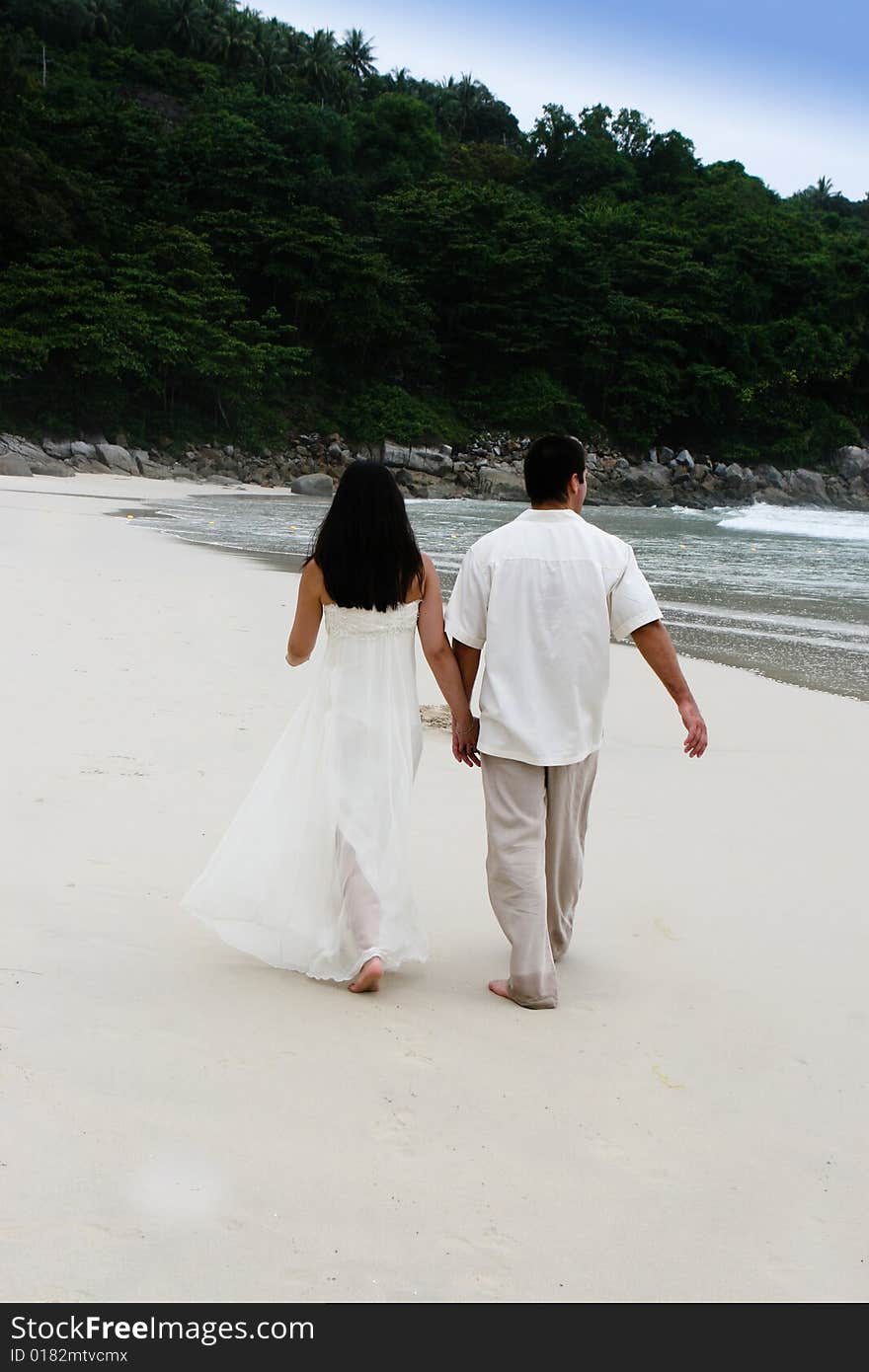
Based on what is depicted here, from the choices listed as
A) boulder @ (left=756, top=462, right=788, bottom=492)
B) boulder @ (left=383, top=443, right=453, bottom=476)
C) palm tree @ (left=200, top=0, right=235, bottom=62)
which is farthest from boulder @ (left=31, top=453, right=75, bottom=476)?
palm tree @ (left=200, top=0, right=235, bottom=62)

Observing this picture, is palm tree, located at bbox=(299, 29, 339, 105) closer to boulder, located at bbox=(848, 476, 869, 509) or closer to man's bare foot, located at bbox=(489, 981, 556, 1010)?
boulder, located at bbox=(848, 476, 869, 509)

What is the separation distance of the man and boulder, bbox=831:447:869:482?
50.5 meters

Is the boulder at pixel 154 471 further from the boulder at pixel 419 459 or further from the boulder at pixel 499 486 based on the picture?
the boulder at pixel 499 486

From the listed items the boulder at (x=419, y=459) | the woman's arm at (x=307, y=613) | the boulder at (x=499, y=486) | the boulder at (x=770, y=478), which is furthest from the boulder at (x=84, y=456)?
the woman's arm at (x=307, y=613)

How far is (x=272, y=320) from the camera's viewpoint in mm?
41656

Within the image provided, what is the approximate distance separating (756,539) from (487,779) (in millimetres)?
21995

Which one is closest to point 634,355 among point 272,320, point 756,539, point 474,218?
point 474,218

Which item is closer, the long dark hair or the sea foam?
the long dark hair

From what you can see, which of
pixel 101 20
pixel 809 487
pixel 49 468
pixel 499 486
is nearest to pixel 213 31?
pixel 101 20

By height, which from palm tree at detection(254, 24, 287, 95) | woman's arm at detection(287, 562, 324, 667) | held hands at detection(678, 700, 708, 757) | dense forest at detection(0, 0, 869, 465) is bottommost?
held hands at detection(678, 700, 708, 757)

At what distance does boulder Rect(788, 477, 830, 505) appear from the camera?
47.8 m

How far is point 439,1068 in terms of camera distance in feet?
8.41

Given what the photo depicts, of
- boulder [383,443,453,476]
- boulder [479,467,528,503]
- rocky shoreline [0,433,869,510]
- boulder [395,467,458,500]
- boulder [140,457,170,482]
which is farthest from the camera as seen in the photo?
boulder [383,443,453,476]
